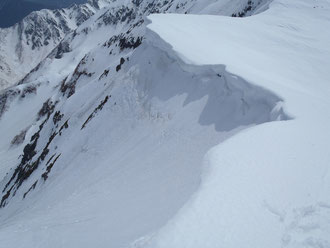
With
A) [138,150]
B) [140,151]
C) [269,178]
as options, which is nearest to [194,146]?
[140,151]

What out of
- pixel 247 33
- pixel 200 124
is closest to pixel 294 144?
pixel 200 124

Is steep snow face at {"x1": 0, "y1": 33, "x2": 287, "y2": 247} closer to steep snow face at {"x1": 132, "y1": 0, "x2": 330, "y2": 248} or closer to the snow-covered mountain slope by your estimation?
the snow-covered mountain slope

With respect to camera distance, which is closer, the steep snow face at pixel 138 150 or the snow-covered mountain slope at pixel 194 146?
the snow-covered mountain slope at pixel 194 146

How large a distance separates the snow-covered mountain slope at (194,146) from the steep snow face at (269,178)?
1.1 inches

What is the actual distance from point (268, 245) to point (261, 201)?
3.51 feet

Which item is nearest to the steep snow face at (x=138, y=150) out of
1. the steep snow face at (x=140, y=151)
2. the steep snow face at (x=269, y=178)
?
the steep snow face at (x=140, y=151)

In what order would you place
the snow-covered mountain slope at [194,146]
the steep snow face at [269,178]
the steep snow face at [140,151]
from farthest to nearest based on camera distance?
the steep snow face at [140,151] → the snow-covered mountain slope at [194,146] → the steep snow face at [269,178]

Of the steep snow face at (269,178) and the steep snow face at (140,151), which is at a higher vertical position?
the steep snow face at (269,178)

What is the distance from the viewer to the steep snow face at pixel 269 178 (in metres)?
5.29

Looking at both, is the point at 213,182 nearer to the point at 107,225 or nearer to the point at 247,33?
the point at 107,225

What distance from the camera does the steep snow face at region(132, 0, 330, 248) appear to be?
17.4 feet

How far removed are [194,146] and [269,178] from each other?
5.47 metres

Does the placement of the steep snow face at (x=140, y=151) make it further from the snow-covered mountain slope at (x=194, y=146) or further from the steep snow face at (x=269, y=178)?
the steep snow face at (x=269, y=178)

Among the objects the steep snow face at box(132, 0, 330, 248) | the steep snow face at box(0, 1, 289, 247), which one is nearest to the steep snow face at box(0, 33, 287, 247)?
the steep snow face at box(0, 1, 289, 247)
